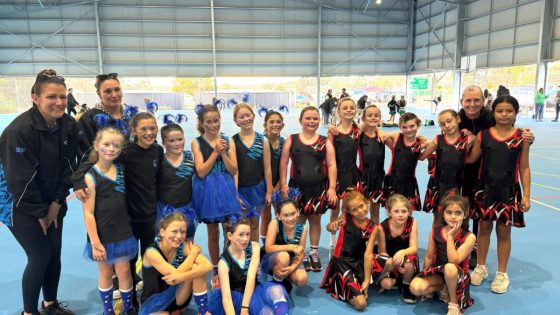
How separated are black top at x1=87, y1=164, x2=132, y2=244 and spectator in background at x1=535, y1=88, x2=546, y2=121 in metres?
17.4

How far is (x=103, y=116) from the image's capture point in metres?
2.60

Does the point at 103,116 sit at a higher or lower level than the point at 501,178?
higher

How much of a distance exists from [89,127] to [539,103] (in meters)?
17.9

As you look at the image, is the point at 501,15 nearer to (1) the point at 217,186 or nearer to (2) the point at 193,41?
(2) the point at 193,41

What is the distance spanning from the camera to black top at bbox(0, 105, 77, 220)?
88.2 inches

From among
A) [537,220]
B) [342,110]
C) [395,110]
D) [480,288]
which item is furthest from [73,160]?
[395,110]

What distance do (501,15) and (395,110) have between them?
621 cm

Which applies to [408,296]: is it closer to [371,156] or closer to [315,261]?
[315,261]

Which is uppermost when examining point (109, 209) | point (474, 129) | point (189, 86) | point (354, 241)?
point (189, 86)

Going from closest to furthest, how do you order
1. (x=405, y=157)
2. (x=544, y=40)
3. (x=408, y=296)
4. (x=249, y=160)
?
(x=408, y=296) → (x=249, y=160) → (x=405, y=157) → (x=544, y=40)

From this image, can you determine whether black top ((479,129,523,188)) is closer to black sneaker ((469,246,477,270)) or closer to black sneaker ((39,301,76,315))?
black sneaker ((469,246,477,270))

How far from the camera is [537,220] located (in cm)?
449

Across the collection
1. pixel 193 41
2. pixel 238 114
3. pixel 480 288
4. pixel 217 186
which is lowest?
pixel 480 288

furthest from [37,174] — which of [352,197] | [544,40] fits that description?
[544,40]
